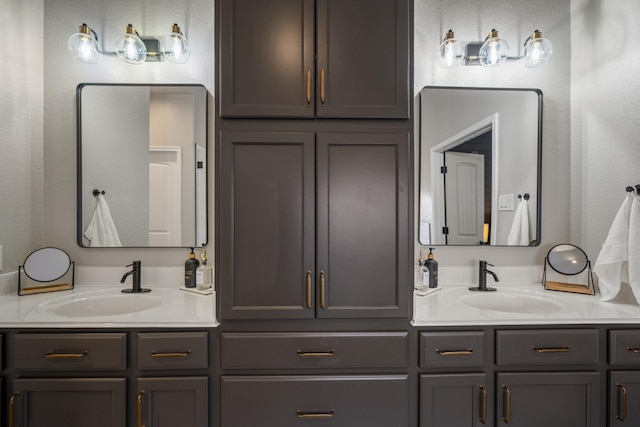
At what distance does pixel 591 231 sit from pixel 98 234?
3.02 meters

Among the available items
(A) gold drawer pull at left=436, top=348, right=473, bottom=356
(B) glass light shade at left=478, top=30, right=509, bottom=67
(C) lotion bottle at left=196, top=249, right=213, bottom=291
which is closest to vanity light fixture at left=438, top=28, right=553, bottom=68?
(B) glass light shade at left=478, top=30, right=509, bottom=67

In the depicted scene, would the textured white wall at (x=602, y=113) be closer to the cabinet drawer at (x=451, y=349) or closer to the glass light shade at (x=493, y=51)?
the glass light shade at (x=493, y=51)

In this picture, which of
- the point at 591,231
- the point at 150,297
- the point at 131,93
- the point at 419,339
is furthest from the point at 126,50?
the point at 591,231

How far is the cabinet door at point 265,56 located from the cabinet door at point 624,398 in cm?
181

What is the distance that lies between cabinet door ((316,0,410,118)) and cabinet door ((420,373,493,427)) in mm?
1164

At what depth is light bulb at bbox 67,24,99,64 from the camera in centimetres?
176

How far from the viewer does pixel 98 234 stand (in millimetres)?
1896

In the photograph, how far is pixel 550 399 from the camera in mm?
1333

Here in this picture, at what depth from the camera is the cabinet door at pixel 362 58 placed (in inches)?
51.8

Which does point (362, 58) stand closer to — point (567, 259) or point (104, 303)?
point (567, 259)

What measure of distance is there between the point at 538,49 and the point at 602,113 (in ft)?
1.73

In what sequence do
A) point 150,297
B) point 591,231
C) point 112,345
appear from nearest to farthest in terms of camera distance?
1. point 112,345
2. point 150,297
3. point 591,231

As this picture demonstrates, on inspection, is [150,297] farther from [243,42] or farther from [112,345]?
[243,42]

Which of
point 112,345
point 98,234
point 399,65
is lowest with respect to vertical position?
point 112,345
